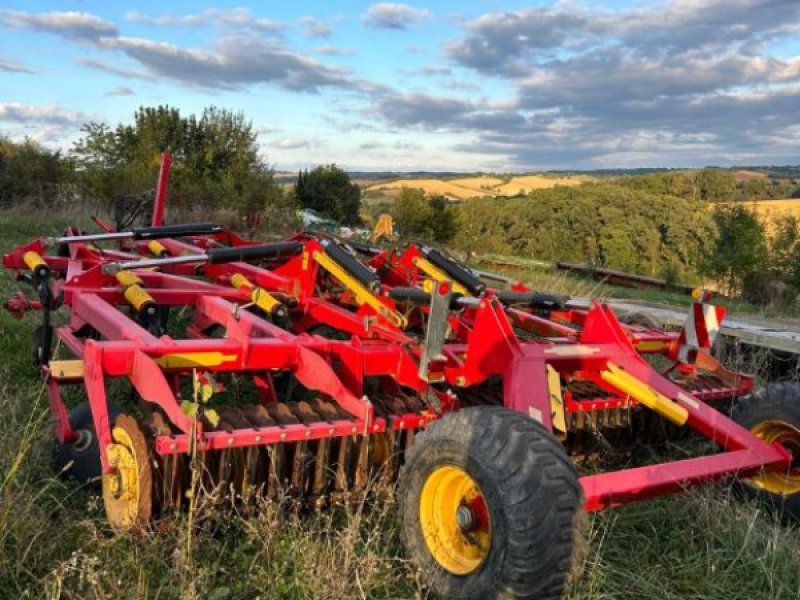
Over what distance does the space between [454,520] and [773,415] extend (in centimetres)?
190

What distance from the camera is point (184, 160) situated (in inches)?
888

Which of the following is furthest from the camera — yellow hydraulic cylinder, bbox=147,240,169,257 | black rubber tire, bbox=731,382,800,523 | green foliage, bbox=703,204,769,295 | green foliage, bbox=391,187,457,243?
green foliage, bbox=391,187,457,243

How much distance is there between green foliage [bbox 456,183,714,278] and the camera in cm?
5878

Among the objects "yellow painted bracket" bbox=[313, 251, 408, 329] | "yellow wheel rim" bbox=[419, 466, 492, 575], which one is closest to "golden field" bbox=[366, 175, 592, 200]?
"yellow painted bracket" bbox=[313, 251, 408, 329]

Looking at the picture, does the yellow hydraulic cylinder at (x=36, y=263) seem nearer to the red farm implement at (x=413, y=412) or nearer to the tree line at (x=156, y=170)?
the red farm implement at (x=413, y=412)

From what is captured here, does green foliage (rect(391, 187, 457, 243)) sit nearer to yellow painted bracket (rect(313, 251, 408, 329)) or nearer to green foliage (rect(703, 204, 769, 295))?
green foliage (rect(703, 204, 769, 295))

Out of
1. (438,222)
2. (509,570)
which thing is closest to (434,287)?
(509,570)

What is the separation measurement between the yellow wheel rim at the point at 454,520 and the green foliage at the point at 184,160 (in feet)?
57.0

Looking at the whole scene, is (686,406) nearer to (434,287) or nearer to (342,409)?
(434,287)

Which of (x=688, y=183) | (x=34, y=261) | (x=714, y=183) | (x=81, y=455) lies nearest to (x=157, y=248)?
(x=34, y=261)

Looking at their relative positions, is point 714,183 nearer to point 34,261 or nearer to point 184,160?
point 184,160

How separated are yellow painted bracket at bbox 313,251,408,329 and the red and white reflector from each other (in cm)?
163

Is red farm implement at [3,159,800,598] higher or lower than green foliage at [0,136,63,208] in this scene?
lower

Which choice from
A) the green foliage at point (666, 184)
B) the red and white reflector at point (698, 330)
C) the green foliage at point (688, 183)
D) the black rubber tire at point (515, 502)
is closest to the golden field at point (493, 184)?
the green foliage at point (666, 184)
